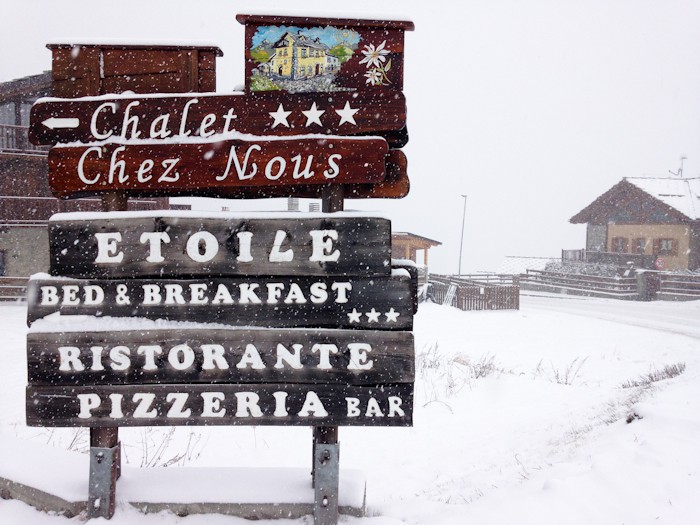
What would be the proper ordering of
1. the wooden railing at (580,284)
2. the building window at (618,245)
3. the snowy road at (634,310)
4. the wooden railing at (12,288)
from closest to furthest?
1. the snowy road at (634,310)
2. the wooden railing at (12,288)
3. the wooden railing at (580,284)
4. the building window at (618,245)

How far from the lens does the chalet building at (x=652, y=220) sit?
3169cm

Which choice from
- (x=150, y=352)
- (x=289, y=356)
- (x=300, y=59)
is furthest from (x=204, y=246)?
(x=300, y=59)

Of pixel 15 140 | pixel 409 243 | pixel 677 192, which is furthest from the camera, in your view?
pixel 677 192

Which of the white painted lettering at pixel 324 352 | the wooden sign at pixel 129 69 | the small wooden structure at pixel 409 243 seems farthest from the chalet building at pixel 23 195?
the white painted lettering at pixel 324 352

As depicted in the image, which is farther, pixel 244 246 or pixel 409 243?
pixel 409 243

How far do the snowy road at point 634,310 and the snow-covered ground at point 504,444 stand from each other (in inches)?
180

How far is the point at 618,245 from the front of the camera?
35.7 meters

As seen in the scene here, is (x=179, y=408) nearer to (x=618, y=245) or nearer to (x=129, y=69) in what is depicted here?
(x=129, y=69)

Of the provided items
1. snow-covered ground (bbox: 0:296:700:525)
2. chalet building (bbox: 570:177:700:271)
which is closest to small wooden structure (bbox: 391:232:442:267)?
chalet building (bbox: 570:177:700:271)

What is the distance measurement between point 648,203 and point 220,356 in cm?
3753

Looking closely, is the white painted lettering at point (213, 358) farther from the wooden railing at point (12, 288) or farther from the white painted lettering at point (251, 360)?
the wooden railing at point (12, 288)

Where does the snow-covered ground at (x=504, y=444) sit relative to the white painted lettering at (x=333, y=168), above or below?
below

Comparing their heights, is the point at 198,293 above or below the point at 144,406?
above

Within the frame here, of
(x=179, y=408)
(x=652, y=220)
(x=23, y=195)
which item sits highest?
(x=652, y=220)
